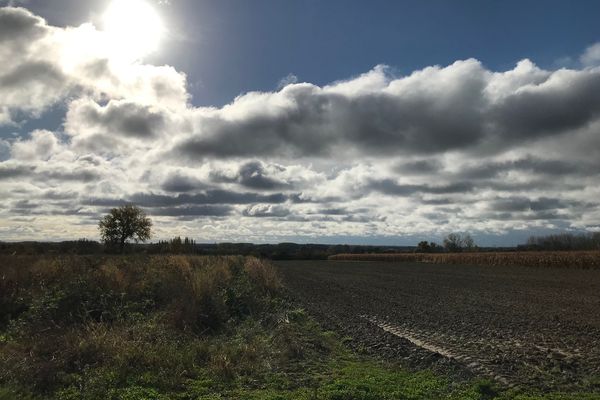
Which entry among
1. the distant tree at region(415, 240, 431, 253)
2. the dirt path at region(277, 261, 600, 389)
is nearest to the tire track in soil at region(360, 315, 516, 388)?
the dirt path at region(277, 261, 600, 389)

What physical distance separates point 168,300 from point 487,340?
10.8 metres

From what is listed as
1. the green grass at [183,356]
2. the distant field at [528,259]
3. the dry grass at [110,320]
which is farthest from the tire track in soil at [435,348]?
the distant field at [528,259]

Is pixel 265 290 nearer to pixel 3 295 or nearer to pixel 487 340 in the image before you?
pixel 3 295

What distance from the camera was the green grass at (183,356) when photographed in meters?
8.25

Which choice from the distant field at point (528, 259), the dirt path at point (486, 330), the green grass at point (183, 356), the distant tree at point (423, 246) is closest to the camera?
the green grass at point (183, 356)

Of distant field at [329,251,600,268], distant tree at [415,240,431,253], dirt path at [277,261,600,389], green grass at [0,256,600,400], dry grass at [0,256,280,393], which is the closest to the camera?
green grass at [0,256,600,400]

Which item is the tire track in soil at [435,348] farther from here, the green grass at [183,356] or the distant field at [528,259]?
the distant field at [528,259]

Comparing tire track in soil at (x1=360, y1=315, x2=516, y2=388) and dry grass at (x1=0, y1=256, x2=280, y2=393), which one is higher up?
dry grass at (x1=0, y1=256, x2=280, y2=393)

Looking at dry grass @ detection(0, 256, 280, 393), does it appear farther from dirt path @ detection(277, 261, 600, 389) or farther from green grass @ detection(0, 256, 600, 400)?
dirt path @ detection(277, 261, 600, 389)

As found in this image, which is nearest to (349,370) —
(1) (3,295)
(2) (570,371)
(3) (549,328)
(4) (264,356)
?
(4) (264,356)

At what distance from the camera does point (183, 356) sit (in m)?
10.2

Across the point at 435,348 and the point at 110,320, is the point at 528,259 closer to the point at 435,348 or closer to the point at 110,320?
the point at 435,348

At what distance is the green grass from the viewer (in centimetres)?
825

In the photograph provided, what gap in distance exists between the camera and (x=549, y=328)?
586 inches
